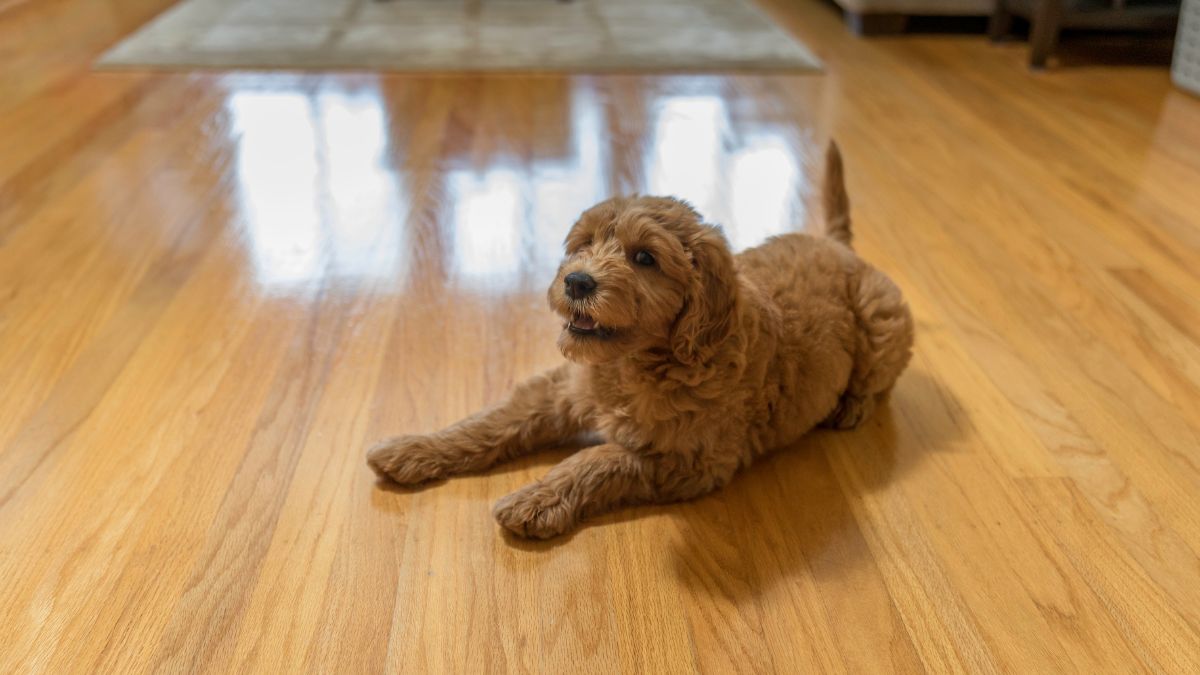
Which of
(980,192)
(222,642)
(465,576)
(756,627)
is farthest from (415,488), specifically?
(980,192)

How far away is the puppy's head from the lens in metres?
1.30

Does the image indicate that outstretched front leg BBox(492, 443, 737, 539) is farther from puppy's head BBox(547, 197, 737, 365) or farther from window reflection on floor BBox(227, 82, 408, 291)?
window reflection on floor BBox(227, 82, 408, 291)

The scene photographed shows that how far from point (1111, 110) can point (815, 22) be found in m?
1.82

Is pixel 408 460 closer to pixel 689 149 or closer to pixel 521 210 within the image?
pixel 521 210

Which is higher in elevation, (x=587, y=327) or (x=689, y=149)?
(x=587, y=327)

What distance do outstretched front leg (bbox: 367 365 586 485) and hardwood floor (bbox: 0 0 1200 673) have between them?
0.13ft

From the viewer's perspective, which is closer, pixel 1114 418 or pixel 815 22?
pixel 1114 418

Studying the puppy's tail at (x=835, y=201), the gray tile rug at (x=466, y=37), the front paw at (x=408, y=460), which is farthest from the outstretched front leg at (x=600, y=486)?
the gray tile rug at (x=466, y=37)

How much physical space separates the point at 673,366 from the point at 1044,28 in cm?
343

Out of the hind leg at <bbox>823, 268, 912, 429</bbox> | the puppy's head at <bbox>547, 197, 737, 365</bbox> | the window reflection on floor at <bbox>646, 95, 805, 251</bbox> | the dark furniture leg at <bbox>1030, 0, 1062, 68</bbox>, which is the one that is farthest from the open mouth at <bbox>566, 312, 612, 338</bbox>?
the dark furniture leg at <bbox>1030, 0, 1062, 68</bbox>

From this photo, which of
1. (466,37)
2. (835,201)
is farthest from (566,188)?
(466,37)

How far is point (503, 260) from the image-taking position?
232 cm

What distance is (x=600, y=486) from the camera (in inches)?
56.6

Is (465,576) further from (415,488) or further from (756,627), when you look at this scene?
(756,627)
